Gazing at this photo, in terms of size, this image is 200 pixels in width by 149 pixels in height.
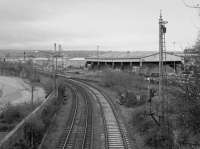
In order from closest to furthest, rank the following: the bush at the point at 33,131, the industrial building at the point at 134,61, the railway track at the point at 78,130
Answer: the railway track at the point at 78,130 < the bush at the point at 33,131 < the industrial building at the point at 134,61

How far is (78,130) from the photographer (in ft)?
A: 65.8

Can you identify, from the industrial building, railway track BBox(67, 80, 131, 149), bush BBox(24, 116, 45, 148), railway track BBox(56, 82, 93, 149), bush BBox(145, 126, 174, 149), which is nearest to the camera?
bush BBox(145, 126, 174, 149)

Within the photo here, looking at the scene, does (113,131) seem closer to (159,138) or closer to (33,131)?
(159,138)

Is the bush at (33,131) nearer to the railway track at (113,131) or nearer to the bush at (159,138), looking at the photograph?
the railway track at (113,131)

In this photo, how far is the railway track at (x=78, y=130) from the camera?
54.7ft

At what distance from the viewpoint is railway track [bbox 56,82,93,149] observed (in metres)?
16.7

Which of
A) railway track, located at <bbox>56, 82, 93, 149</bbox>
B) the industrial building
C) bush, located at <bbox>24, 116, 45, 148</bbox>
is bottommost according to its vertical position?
railway track, located at <bbox>56, 82, 93, 149</bbox>

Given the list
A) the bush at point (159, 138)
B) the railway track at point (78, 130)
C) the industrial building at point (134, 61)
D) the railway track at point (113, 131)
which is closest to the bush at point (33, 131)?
the railway track at point (78, 130)

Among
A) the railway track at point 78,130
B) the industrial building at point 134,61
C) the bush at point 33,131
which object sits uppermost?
the industrial building at point 134,61

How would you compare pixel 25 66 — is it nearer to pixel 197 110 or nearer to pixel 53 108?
pixel 53 108

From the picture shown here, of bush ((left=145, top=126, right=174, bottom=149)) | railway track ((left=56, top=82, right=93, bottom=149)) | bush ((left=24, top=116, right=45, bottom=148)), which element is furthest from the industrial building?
bush ((left=24, top=116, right=45, bottom=148))

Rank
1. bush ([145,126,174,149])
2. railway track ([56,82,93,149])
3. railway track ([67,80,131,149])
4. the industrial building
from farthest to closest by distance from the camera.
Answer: the industrial building → railway track ([56,82,93,149]) → railway track ([67,80,131,149]) → bush ([145,126,174,149])

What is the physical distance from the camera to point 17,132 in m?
16.5

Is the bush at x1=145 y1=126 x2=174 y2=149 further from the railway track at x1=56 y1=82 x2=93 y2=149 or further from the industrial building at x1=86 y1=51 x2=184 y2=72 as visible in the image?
the industrial building at x1=86 y1=51 x2=184 y2=72
